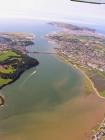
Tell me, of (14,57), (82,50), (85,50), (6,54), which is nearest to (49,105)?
(14,57)

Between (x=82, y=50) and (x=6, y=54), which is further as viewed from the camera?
(x=82, y=50)

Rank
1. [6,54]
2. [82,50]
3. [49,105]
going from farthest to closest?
[82,50], [6,54], [49,105]

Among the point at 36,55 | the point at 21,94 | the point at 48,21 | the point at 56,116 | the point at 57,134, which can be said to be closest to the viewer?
the point at 57,134

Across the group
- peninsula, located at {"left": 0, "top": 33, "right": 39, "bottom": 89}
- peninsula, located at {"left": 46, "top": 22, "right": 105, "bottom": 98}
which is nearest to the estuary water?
peninsula, located at {"left": 0, "top": 33, "right": 39, "bottom": 89}

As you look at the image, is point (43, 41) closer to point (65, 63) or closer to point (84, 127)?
point (65, 63)

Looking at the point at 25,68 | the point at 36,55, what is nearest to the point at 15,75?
the point at 25,68

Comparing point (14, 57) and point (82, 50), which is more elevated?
point (14, 57)

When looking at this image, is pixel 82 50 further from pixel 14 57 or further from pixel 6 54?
pixel 6 54
